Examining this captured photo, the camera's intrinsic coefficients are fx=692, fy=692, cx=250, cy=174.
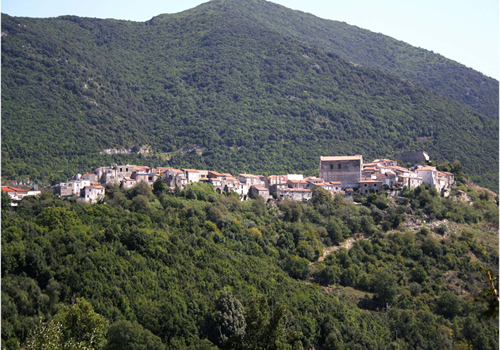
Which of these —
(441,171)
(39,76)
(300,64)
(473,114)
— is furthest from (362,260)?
(300,64)

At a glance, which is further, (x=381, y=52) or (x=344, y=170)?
(x=381, y=52)

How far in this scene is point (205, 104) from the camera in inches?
5261

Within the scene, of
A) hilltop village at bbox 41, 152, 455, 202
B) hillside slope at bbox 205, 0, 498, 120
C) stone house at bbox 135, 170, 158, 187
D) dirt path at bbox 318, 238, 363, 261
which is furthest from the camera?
hillside slope at bbox 205, 0, 498, 120

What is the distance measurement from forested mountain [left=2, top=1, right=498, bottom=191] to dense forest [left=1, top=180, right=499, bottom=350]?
28491 millimetres

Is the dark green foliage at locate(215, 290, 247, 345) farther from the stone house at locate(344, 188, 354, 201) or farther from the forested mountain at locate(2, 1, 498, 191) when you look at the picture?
the forested mountain at locate(2, 1, 498, 191)

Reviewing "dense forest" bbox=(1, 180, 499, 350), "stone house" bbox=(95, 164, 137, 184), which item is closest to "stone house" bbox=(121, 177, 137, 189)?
"stone house" bbox=(95, 164, 137, 184)

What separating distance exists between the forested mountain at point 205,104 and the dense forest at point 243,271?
28.5 meters

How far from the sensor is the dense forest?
4069cm

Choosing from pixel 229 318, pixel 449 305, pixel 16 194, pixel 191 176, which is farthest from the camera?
pixel 191 176

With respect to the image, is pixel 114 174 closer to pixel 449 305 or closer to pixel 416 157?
pixel 449 305

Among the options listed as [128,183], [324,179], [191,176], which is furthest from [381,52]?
[128,183]

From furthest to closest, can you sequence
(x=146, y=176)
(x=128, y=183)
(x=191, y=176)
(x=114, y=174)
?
(x=191, y=176) → (x=146, y=176) → (x=114, y=174) → (x=128, y=183)

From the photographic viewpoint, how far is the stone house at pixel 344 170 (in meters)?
71.2

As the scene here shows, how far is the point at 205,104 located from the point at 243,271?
8388cm
